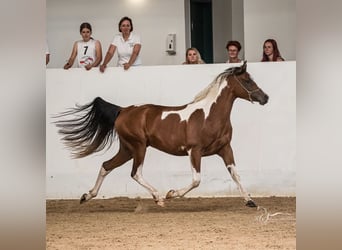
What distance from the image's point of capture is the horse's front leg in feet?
7.81

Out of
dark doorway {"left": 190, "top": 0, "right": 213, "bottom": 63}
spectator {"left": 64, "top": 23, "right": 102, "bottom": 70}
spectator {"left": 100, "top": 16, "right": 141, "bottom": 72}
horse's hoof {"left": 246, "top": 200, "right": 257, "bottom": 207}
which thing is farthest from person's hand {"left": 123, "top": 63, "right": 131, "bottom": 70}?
dark doorway {"left": 190, "top": 0, "right": 213, "bottom": 63}

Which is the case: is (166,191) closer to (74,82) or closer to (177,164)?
(177,164)

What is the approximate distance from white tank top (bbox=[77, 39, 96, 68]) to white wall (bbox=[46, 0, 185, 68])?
0.73 m

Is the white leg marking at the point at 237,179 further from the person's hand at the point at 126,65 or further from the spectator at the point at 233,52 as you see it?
the person's hand at the point at 126,65

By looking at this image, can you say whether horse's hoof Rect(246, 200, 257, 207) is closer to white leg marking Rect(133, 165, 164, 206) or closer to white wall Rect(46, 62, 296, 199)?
white wall Rect(46, 62, 296, 199)

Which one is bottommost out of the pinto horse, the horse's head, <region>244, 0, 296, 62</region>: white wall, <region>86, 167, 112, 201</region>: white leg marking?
<region>86, 167, 112, 201</region>: white leg marking

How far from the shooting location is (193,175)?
2.39 metres

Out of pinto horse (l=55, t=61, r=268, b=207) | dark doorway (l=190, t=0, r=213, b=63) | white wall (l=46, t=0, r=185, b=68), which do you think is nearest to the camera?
pinto horse (l=55, t=61, r=268, b=207)

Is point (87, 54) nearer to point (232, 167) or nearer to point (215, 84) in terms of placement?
point (215, 84)

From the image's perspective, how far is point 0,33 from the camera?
0.37 metres

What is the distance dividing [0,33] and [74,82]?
2.05 meters

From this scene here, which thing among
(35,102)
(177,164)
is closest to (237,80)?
(177,164)

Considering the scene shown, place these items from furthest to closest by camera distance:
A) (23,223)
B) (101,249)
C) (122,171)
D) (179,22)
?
(179,22), (122,171), (101,249), (23,223)

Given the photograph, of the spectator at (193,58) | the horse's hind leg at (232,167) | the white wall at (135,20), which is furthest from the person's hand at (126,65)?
the white wall at (135,20)
